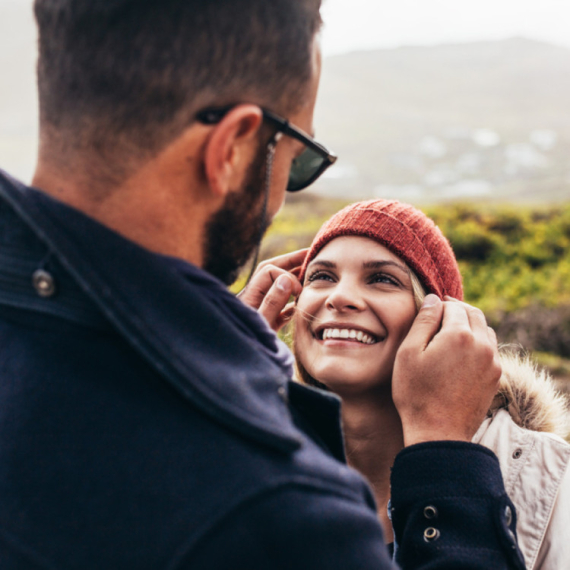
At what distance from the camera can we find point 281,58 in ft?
4.54

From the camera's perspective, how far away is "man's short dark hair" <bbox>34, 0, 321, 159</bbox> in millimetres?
1267

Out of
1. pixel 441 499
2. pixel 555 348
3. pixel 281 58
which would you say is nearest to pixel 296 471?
pixel 441 499

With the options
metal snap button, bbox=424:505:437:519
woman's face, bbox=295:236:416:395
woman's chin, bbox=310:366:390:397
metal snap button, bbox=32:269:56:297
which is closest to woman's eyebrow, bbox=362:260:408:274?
woman's face, bbox=295:236:416:395

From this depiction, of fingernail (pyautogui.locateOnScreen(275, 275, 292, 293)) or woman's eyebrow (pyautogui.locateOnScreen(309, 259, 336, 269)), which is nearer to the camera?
fingernail (pyautogui.locateOnScreen(275, 275, 292, 293))

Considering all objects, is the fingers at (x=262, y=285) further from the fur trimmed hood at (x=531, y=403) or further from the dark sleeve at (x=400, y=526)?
Answer: the dark sleeve at (x=400, y=526)

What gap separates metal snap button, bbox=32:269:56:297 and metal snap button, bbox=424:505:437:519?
1.22m

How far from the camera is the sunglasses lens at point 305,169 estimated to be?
5.52ft

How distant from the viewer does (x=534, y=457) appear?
2.54 metres

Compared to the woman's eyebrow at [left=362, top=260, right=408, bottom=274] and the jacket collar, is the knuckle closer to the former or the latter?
the woman's eyebrow at [left=362, top=260, right=408, bottom=274]

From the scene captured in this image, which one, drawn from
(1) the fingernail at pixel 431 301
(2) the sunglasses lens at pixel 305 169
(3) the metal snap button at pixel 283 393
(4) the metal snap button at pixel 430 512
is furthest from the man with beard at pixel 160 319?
(1) the fingernail at pixel 431 301

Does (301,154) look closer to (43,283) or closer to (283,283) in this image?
(43,283)

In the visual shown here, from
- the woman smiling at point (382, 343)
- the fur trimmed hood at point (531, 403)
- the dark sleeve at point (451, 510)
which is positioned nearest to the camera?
the dark sleeve at point (451, 510)

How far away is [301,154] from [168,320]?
2.16 feet

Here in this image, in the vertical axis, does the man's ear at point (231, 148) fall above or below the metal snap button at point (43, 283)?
above
